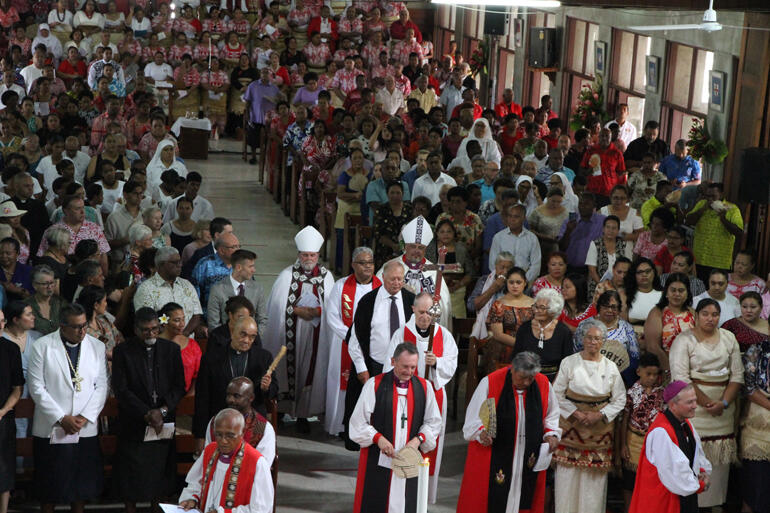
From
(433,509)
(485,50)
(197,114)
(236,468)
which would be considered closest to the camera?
(236,468)

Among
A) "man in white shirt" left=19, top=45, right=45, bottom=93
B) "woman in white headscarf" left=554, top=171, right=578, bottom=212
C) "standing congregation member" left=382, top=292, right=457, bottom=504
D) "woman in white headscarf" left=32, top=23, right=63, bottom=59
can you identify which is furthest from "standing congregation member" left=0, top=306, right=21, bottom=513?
"woman in white headscarf" left=32, top=23, right=63, bottom=59

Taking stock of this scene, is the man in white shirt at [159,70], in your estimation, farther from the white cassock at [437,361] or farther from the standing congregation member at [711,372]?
the standing congregation member at [711,372]

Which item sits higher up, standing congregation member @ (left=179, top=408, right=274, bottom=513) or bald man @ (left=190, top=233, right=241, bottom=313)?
bald man @ (left=190, top=233, right=241, bottom=313)

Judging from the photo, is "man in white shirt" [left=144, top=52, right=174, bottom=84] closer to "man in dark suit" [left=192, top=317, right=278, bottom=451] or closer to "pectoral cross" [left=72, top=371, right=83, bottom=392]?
"man in dark suit" [left=192, top=317, right=278, bottom=451]

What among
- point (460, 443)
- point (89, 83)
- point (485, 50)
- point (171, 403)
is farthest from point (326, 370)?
point (485, 50)

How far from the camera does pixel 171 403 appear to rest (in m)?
7.45

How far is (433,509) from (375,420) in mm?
1297

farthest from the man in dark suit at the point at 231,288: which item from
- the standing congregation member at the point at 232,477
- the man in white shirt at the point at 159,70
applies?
the man in white shirt at the point at 159,70

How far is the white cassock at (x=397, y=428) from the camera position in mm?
7109

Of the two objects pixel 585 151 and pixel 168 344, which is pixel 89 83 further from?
pixel 168 344

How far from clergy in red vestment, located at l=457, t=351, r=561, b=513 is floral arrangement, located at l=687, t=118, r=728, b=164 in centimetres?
711

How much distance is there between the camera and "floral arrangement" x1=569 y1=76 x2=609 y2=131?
57.7 feet

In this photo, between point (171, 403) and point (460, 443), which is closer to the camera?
point (171, 403)

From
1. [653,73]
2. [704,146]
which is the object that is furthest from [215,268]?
[653,73]
